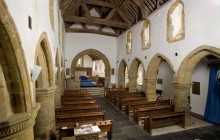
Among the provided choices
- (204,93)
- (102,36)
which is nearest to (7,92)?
(204,93)

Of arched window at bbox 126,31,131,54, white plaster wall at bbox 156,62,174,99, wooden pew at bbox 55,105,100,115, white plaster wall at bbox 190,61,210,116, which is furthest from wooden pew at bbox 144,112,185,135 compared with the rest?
arched window at bbox 126,31,131,54

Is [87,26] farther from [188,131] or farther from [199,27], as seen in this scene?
[188,131]

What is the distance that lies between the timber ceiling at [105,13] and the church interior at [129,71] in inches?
2.9

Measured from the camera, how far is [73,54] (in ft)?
46.4

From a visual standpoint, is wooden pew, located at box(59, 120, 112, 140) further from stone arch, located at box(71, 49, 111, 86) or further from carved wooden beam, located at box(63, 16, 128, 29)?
stone arch, located at box(71, 49, 111, 86)

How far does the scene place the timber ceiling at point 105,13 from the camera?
9.71m

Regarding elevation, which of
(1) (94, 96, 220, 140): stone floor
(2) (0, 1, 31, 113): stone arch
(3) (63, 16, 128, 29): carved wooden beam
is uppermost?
(3) (63, 16, 128, 29): carved wooden beam

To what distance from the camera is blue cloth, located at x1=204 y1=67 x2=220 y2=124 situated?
24.2 ft

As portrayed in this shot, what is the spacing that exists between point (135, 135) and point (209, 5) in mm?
5599

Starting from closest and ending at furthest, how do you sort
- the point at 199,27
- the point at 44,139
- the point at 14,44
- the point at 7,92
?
the point at 14,44 → the point at 7,92 → the point at 44,139 → the point at 199,27

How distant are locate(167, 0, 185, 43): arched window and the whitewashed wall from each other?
0.22 m

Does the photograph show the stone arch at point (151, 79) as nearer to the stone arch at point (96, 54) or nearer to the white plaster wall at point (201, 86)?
the white plaster wall at point (201, 86)

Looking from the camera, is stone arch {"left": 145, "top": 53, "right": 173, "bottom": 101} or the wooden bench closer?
the wooden bench

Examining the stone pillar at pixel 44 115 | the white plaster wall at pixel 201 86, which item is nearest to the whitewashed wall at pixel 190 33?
the white plaster wall at pixel 201 86
